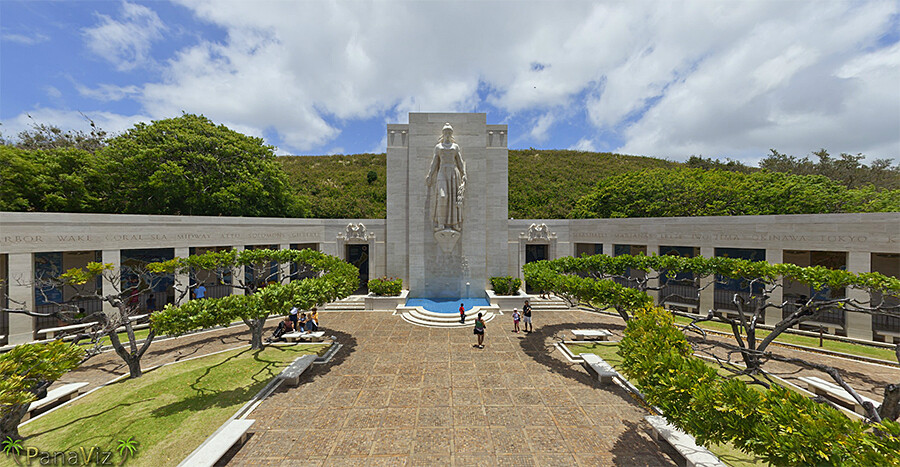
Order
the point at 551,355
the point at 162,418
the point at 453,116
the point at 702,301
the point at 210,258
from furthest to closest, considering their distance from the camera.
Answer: the point at 453,116 → the point at 702,301 → the point at 210,258 → the point at 551,355 → the point at 162,418

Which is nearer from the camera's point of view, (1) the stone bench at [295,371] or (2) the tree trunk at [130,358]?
(1) the stone bench at [295,371]

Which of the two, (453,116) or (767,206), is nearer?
(453,116)

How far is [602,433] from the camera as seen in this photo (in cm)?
944

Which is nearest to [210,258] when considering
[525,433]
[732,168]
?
[525,433]

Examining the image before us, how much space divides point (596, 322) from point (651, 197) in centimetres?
2094

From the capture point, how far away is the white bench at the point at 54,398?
10297mm

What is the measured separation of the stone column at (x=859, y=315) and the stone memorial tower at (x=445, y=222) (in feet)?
71.0

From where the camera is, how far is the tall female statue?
2491 cm

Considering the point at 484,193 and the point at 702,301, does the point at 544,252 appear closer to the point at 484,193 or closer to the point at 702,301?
the point at 484,193

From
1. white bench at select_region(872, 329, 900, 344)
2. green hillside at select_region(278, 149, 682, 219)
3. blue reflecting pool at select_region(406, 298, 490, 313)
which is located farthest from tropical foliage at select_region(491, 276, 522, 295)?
green hillside at select_region(278, 149, 682, 219)

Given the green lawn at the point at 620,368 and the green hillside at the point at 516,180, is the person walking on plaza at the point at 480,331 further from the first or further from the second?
the green hillside at the point at 516,180

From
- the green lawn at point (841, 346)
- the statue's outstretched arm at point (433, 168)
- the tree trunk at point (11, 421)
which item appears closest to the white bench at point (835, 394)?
the green lawn at point (841, 346)

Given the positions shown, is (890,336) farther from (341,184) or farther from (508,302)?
(341,184)

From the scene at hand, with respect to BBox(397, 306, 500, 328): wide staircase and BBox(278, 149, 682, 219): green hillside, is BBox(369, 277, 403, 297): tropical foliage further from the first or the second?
BBox(278, 149, 682, 219): green hillside
